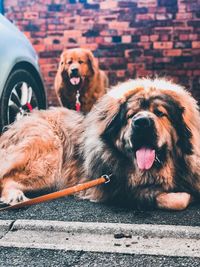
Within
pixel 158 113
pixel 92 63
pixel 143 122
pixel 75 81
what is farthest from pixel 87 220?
pixel 92 63

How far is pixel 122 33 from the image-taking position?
709 centimetres

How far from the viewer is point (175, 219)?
305 centimetres

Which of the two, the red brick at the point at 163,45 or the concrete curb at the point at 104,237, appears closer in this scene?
the concrete curb at the point at 104,237

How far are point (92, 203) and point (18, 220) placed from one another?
2.36ft

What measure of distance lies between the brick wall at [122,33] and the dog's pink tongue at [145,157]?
12.8ft

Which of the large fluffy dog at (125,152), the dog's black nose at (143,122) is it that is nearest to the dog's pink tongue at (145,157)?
the large fluffy dog at (125,152)

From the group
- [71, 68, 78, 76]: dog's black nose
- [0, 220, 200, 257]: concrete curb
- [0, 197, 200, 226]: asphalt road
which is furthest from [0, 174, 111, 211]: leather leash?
[71, 68, 78, 76]: dog's black nose

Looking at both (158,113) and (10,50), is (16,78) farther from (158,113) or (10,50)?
(158,113)

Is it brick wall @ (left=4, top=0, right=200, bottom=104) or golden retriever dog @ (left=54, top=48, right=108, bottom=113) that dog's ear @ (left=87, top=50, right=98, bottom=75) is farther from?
brick wall @ (left=4, top=0, right=200, bottom=104)

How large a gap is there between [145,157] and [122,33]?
410 cm

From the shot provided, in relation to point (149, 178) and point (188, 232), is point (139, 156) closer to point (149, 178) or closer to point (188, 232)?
point (149, 178)

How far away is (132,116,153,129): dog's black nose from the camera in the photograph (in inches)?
126

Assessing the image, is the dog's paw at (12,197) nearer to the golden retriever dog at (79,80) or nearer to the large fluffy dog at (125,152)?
the large fluffy dog at (125,152)

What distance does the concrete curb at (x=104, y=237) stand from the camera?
102 inches
